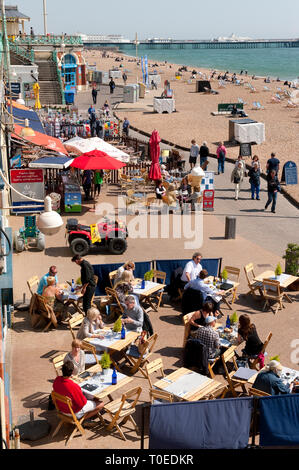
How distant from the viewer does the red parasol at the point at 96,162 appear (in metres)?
18.2

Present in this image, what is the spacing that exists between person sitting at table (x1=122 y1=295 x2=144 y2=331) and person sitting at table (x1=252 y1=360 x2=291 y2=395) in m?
2.69

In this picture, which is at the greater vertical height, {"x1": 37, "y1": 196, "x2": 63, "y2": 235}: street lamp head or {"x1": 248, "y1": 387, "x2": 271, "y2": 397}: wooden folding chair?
{"x1": 37, "y1": 196, "x2": 63, "y2": 235}: street lamp head

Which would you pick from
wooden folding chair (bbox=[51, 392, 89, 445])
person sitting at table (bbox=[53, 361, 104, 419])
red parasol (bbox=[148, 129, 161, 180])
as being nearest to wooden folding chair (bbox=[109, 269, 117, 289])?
person sitting at table (bbox=[53, 361, 104, 419])

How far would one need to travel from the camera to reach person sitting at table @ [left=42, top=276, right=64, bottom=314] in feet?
38.2

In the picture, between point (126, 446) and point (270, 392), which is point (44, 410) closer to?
point (126, 446)

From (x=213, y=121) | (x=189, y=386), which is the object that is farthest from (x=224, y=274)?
(x=213, y=121)

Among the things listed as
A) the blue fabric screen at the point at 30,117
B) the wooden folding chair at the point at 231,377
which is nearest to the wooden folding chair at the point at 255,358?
the wooden folding chair at the point at 231,377

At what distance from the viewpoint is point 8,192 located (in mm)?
17359

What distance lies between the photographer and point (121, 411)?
8469 millimetres

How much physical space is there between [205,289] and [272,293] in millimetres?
1893

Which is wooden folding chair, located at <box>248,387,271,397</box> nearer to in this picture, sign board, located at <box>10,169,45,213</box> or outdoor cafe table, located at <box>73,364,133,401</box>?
outdoor cafe table, located at <box>73,364,133,401</box>

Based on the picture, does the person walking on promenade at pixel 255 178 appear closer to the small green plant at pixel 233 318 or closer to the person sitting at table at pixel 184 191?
the person sitting at table at pixel 184 191

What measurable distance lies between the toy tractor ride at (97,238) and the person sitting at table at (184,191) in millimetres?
4754

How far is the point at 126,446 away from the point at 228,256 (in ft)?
26.8
